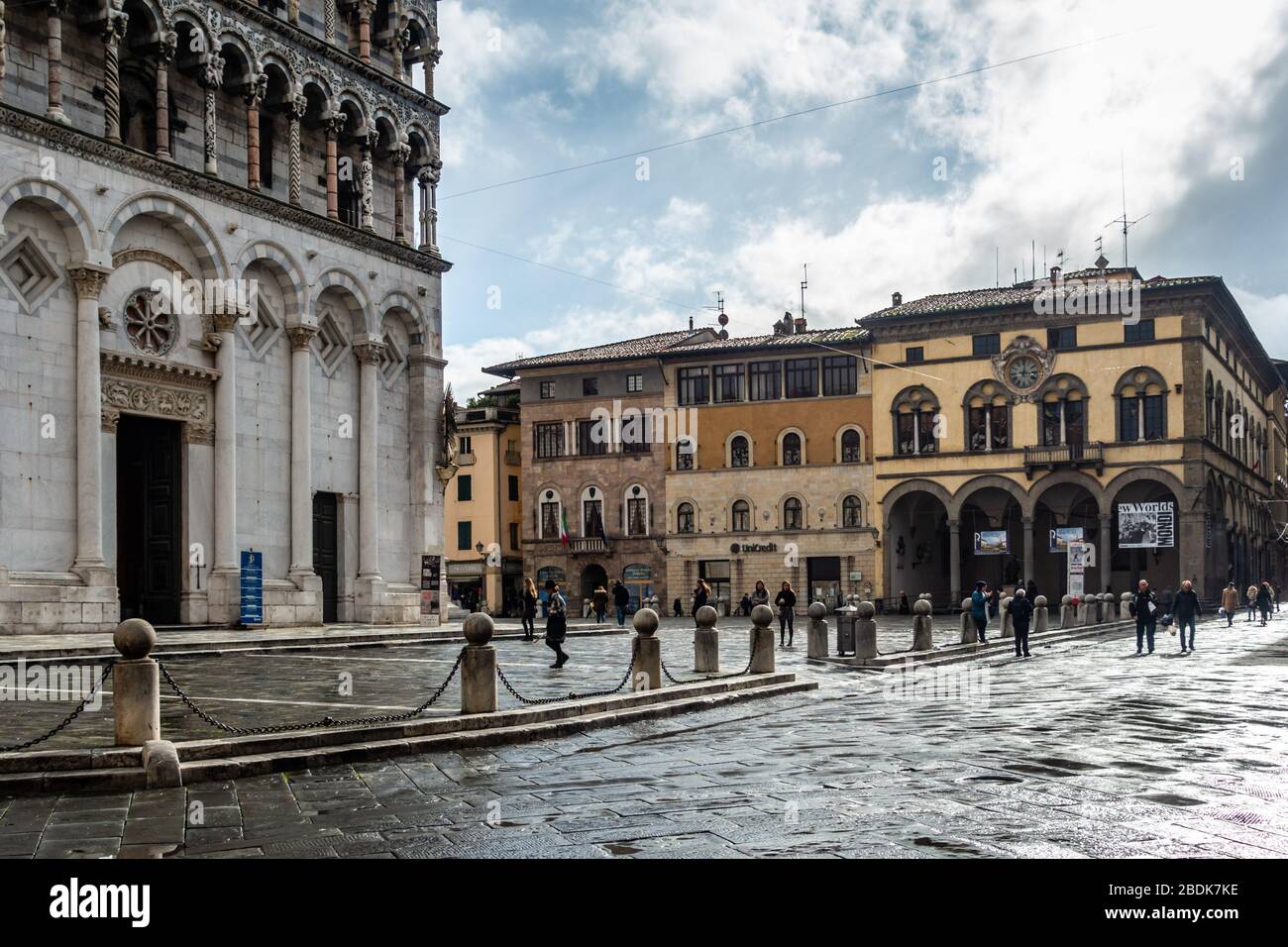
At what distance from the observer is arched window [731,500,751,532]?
56.2 meters

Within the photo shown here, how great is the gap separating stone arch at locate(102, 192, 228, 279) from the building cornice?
41 cm

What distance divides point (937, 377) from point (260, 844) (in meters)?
50.0

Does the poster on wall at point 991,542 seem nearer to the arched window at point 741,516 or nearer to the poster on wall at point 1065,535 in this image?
the poster on wall at point 1065,535

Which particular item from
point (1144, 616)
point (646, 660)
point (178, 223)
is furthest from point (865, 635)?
point (178, 223)

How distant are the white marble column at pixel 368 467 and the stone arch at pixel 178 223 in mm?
4976

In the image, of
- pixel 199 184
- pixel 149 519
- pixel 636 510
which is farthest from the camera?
pixel 636 510

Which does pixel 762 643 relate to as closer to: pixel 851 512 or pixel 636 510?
pixel 851 512

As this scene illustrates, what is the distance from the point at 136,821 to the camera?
26.1ft

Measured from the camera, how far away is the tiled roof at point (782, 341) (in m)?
55.7

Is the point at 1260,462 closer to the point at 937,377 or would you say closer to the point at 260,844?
the point at 937,377

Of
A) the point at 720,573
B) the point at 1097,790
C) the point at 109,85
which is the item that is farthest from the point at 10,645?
the point at 720,573

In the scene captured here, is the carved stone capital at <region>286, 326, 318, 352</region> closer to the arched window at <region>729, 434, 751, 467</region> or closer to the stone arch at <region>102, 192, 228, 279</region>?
the stone arch at <region>102, 192, 228, 279</region>

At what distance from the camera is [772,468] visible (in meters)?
55.8

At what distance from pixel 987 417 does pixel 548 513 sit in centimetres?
1976
